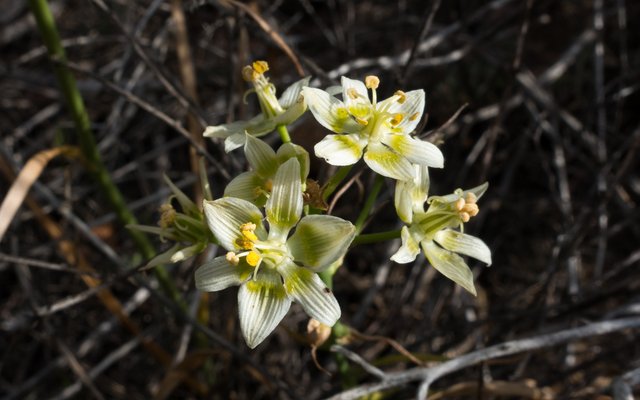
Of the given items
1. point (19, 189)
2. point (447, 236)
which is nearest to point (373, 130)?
point (447, 236)

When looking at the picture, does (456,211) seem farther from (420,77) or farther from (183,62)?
(420,77)

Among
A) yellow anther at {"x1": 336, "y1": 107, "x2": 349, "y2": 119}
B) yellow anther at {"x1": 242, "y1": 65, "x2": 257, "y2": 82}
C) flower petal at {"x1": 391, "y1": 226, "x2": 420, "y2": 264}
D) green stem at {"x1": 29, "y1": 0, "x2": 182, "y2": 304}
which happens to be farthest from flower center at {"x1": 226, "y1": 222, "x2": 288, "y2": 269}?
green stem at {"x1": 29, "y1": 0, "x2": 182, "y2": 304}

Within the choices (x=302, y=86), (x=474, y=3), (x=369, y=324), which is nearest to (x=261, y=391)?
(x=369, y=324)

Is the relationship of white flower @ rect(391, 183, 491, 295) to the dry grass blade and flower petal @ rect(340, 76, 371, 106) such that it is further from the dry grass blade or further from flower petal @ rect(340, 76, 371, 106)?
the dry grass blade

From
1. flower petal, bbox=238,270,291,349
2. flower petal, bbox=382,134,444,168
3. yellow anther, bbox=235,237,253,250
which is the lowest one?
flower petal, bbox=238,270,291,349

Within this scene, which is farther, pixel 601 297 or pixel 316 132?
pixel 316 132

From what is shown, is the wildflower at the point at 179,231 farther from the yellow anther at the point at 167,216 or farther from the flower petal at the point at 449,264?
the flower petal at the point at 449,264

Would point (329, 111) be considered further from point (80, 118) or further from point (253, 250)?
point (80, 118)
